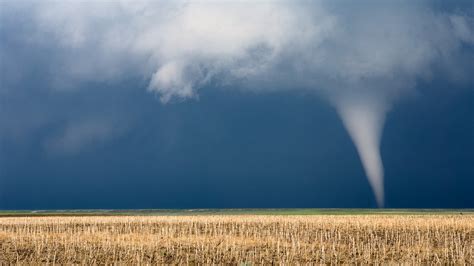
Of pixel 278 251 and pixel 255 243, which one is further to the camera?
pixel 255 243

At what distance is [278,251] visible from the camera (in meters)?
28.3

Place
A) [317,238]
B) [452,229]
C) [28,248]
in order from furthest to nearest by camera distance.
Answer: [452,229] < [317,238] < [28,248]

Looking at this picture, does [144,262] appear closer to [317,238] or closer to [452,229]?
[317,238]

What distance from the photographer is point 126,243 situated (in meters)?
31.6

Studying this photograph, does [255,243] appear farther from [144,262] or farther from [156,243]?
[144,262]

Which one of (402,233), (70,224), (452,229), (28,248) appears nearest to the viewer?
(28,248)

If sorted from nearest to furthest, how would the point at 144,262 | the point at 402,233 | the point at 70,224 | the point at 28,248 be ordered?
the point at 144,262 → the point at 28,248 → the point at 402,233 → the point at 70,224

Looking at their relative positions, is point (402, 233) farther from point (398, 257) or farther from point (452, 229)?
point (398, 257)

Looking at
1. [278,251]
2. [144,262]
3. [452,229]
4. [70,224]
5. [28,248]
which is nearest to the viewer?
[144,262]

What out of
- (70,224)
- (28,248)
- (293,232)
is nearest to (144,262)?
(28,248)

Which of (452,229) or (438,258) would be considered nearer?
(438,258)

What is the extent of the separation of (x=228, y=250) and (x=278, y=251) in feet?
8.49

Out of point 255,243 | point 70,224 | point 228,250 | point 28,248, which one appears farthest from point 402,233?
point 70,224

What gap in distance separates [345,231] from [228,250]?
16.5 m
